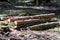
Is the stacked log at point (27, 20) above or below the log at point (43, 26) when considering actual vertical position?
above

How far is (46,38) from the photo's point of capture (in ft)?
22.8

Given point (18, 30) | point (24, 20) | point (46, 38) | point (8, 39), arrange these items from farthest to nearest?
point (24, 20) < point (18, 30) < point (46, 38) < point (8, 39)

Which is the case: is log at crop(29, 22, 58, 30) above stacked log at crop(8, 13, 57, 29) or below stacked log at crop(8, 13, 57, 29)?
below

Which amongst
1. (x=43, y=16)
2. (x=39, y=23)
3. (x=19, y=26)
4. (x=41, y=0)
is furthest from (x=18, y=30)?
(x=41, y=0)

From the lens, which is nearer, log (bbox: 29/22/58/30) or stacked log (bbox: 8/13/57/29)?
stacked log (bbox: 8/13/57/29)

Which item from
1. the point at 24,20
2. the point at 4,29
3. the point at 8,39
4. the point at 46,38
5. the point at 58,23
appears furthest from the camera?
the point at 58,23

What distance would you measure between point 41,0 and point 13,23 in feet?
34.8

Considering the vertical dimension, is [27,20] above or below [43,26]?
above

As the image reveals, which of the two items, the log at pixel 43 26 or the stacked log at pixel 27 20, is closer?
the stacked log at pixel 27 20

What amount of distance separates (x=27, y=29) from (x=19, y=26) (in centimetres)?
40

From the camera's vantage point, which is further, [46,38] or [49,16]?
[49,16]

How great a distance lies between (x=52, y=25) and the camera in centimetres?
925

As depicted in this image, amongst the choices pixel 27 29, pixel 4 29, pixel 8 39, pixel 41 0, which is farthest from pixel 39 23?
pixel 41 0

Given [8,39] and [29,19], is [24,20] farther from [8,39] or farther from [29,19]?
[8,39]
